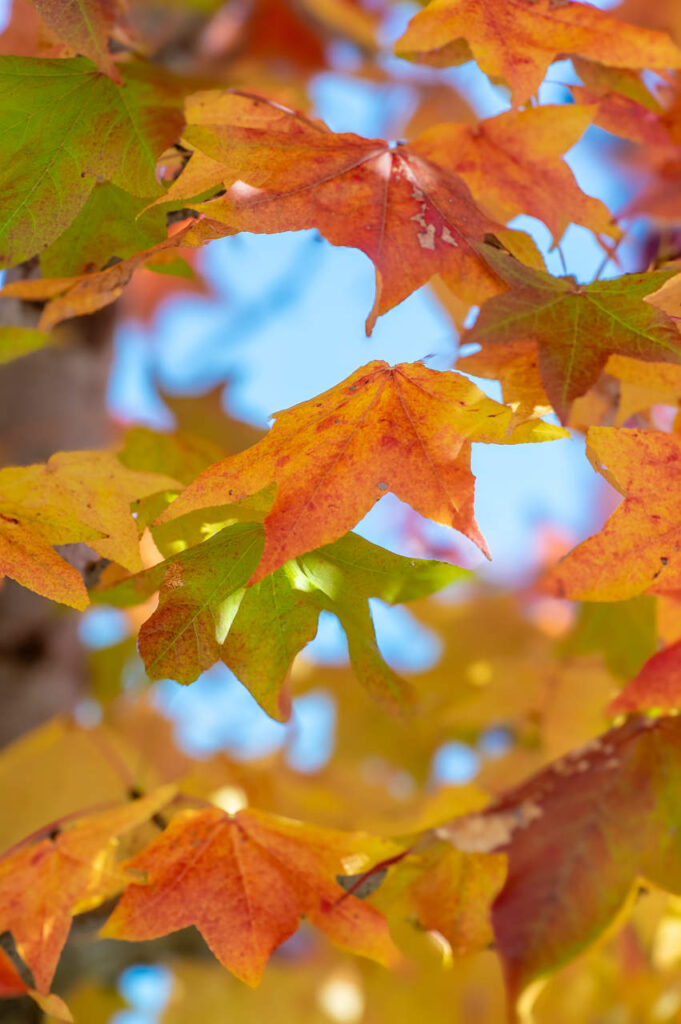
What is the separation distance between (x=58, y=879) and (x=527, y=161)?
0.81 meters

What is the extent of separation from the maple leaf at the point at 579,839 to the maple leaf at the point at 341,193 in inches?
18.2

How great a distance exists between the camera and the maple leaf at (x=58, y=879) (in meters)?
0.74

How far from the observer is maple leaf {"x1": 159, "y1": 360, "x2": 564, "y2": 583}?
0.60 metres

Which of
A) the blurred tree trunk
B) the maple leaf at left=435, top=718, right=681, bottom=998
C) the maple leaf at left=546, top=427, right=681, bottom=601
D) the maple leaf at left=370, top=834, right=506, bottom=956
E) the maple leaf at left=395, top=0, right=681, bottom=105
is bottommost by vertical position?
the blurred tree trunk

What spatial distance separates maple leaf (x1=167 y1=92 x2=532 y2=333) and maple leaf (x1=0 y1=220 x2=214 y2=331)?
0.08 feet

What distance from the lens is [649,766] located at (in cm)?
80

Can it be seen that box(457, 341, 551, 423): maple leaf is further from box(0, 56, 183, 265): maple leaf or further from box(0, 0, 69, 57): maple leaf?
box(0, 0, 69, 57): maple leaf

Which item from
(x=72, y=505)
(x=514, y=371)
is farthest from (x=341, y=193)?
(x=72, y=505)

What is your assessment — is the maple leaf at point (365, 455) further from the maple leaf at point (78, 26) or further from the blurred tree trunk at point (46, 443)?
the blurred tree trunk at point (46, 443)

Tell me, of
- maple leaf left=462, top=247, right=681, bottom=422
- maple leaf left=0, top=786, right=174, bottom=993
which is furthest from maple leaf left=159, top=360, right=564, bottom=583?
maple leaf left=0, top=786, right=174, bottom=993

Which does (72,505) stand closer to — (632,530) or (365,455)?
(365,455)

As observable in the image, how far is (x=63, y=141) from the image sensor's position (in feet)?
2.31

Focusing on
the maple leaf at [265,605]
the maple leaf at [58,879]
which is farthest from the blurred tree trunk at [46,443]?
the maple leaf at [265,605]

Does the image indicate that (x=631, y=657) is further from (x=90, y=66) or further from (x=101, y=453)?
(x=90, y=66)
